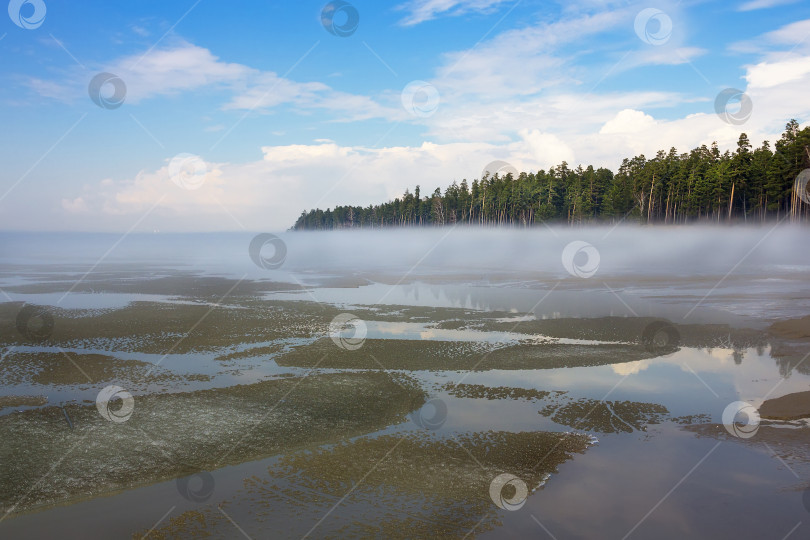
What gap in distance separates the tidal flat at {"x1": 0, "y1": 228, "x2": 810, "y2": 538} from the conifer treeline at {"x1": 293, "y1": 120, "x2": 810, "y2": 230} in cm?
7380

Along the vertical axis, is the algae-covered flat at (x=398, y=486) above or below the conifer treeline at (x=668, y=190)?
below

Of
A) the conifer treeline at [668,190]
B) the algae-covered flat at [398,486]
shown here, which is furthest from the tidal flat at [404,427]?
the conifer treeline at [668,190]

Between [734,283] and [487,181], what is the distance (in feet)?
414

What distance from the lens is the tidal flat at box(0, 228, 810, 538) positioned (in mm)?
8922

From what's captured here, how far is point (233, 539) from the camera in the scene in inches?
320

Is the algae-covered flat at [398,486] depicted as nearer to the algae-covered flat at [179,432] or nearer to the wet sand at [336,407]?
the wet sand at [336,407]

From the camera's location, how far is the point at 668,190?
11206cm

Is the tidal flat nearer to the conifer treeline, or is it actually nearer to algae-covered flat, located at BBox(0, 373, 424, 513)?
algae-covered flat, located at BBox(0, 373, 424, 513)

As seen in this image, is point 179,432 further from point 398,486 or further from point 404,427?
point 398,486

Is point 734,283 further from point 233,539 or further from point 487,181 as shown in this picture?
point 487,181

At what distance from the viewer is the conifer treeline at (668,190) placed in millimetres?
86812

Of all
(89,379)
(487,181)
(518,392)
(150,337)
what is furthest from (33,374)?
(487,181)

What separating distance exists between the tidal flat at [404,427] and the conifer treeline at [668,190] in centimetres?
7380

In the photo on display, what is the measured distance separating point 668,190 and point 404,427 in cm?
11550
